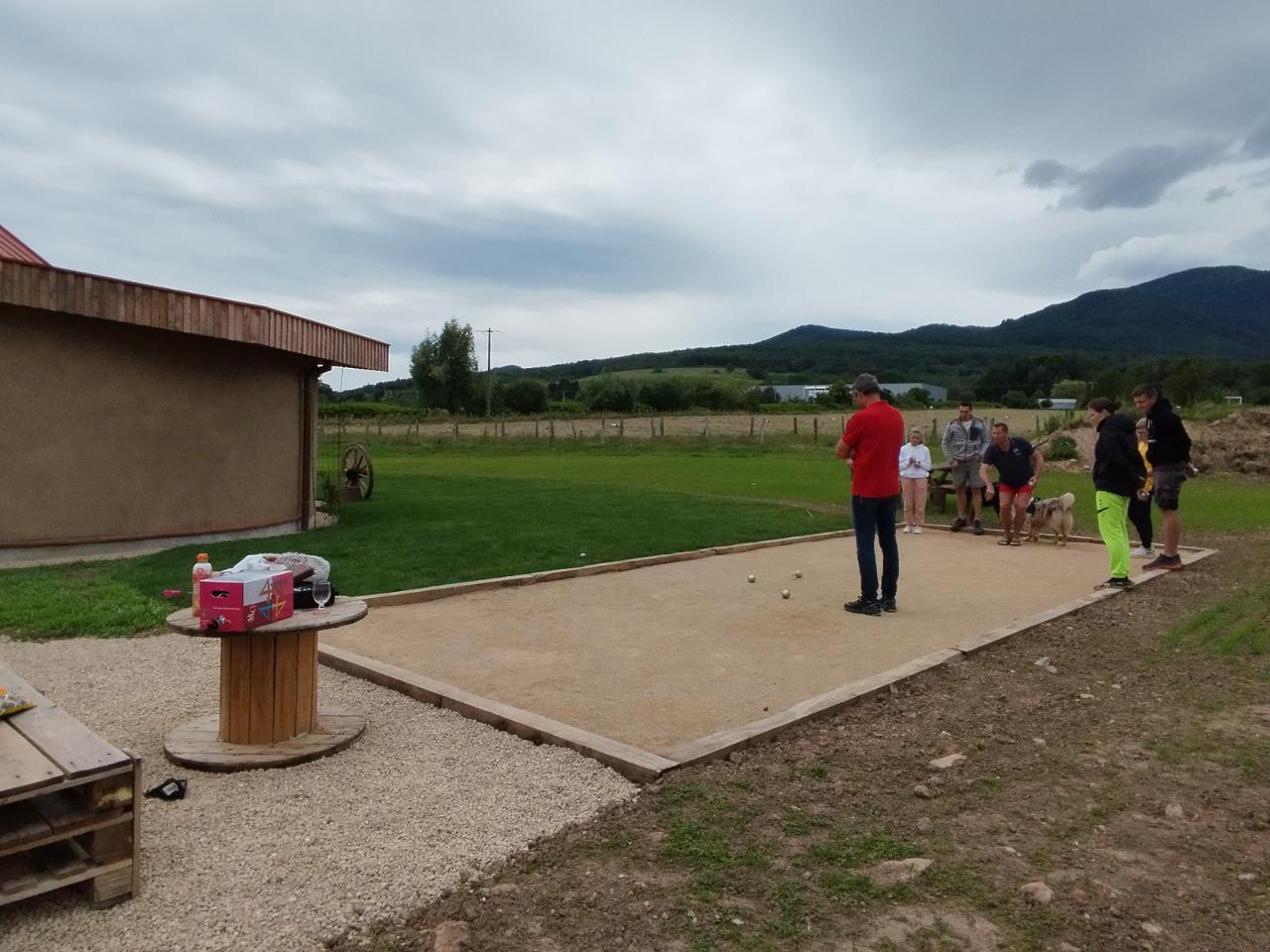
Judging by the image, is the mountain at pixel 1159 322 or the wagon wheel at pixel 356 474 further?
the mountain at pixel 1159 322

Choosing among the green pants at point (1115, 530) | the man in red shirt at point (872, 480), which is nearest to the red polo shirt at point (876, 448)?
the man in red shirt at point (872, 480)

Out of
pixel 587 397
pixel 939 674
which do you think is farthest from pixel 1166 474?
pixel 587 397

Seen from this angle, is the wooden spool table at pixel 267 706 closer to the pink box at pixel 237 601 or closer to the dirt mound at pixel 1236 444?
the pink box at pixel 237 601

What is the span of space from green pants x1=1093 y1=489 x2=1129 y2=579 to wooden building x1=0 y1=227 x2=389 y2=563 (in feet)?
32.3

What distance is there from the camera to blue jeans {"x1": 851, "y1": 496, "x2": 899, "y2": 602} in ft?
25.5

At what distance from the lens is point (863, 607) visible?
311 inches

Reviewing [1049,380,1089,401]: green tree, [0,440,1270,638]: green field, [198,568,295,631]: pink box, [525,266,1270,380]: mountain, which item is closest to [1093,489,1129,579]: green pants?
[0,440,1270,638]: green field

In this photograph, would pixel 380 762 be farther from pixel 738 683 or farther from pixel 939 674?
pixel 939 674

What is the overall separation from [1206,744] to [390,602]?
6.09 m

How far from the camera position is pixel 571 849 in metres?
3.50

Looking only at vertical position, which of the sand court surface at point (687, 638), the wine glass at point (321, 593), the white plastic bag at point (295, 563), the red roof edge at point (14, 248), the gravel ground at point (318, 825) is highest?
the red roof edge at point (14, 248)

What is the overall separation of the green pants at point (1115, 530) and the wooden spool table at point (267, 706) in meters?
7.28

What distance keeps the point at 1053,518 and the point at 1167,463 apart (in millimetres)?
2472

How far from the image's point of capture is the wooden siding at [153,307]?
393 inches
